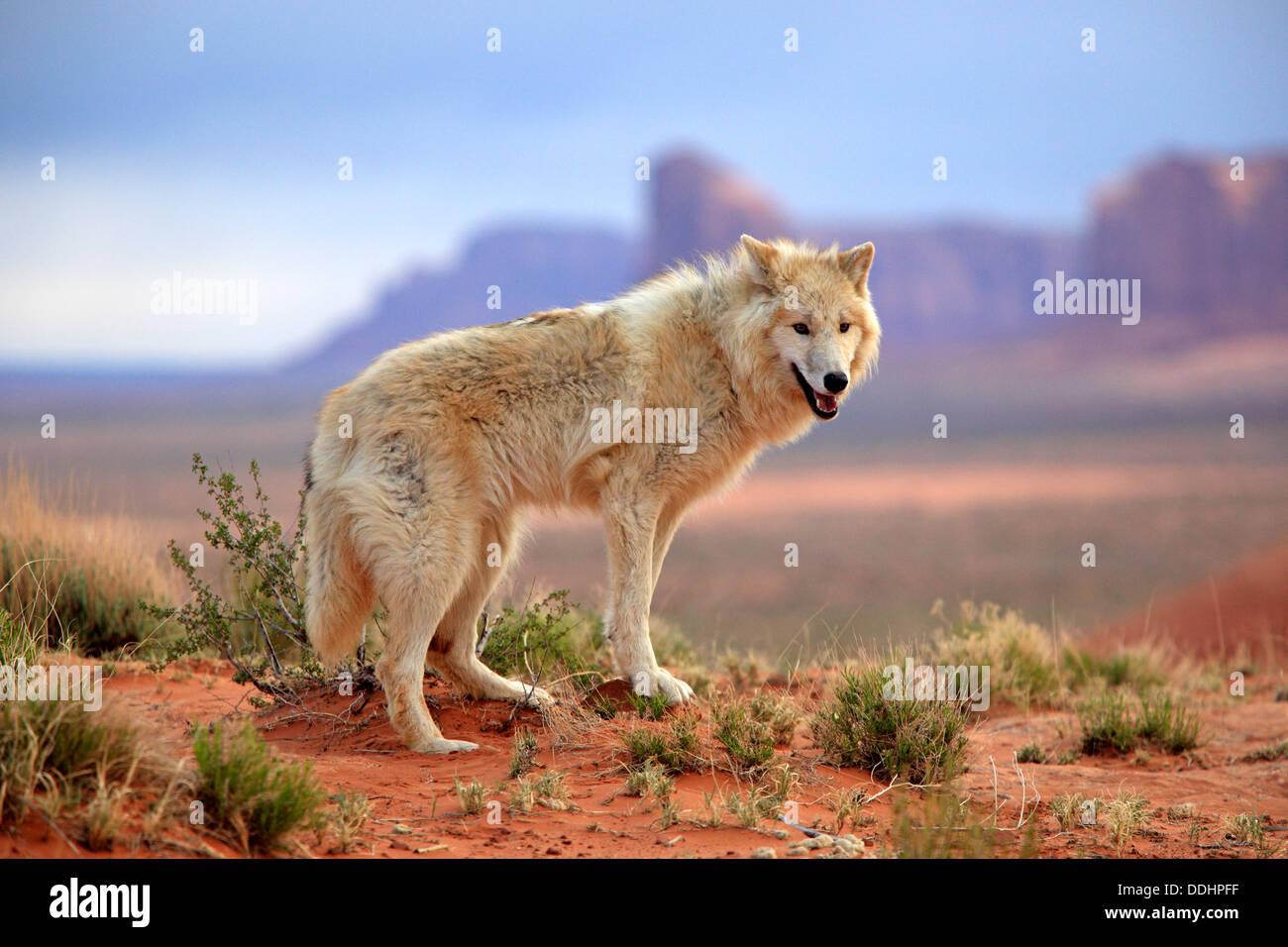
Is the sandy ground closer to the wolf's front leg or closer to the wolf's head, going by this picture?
the wolf's front leg

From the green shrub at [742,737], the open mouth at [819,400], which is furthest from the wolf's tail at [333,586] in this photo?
the open mouth at [819,400]

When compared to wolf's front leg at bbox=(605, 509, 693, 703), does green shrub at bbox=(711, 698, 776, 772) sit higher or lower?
lower

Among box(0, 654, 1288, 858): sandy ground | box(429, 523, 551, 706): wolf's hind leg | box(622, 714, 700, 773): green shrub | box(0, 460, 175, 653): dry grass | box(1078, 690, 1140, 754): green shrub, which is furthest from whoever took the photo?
box(0, 460, 175, 653): dry grass

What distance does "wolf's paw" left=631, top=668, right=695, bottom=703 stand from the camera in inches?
265

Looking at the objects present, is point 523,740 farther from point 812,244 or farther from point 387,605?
point 812,244

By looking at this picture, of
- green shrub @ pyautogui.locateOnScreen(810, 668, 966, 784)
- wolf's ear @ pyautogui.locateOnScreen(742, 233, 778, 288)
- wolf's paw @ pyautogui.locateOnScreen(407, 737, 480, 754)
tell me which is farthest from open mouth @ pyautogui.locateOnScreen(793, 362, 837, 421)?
wolf's paw @ pyautogui.locateOnScreen(407, 737, 480, 754)

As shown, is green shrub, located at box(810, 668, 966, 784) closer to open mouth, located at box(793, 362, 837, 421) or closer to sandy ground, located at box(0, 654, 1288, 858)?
sandy ground, located at box(0, 654, 1288, 858)

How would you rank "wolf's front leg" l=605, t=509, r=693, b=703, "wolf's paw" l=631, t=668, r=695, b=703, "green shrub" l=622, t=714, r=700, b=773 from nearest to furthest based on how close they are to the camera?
"green shrub" l=622, t=714, r=700, b=773 < "wolf's paw" l=631, t=668, r=695, b=703 < "wolf's front leg" l=605, t=509, r=693, b=703

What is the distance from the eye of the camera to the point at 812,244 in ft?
25.7

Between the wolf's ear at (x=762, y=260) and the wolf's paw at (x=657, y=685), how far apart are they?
2964mm

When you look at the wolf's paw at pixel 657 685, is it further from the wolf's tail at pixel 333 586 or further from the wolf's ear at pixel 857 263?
the wolf's ear at pixel 857 263

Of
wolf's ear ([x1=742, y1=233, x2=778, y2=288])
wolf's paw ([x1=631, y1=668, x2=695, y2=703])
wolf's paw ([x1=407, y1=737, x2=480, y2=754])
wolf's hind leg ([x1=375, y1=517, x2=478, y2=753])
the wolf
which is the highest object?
wolf's ear ([x1=742, y1=233, x2=778, y2=288])

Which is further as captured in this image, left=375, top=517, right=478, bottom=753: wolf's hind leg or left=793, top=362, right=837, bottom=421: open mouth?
left=793, top=362, right=837, bottom=421: open mouth

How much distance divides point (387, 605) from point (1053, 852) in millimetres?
4181
